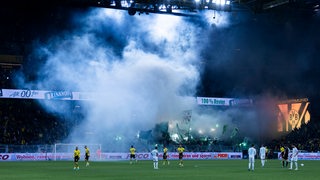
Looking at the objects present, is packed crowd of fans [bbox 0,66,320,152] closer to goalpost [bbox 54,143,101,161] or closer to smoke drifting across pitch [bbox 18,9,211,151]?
smoke drifting across pitch [bbox 18,9,211,151]

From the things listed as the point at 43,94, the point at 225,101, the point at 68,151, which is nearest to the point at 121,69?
the point at 43,94

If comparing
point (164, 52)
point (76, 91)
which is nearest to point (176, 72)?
point (164, 52)

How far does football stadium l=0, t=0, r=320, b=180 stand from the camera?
177ft

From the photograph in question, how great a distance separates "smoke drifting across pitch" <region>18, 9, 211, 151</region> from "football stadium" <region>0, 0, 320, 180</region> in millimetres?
116

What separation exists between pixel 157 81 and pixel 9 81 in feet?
59.4

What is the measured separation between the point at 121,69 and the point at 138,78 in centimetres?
213

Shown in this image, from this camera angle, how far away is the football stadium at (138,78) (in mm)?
54094

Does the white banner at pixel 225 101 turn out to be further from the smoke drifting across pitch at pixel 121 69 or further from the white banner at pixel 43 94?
the white banner at pixel 43 94

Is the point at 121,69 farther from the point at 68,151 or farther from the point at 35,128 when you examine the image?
the point at 35,128

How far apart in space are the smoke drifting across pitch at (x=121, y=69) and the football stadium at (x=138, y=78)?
116 mm

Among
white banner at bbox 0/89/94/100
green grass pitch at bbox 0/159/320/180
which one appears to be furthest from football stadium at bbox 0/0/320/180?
green grass pitch at bbox 0/159/320/180

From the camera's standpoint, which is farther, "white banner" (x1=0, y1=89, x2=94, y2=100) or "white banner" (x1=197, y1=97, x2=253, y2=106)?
"white banner" (x1=197, y1=97, x2=253, y2=106)

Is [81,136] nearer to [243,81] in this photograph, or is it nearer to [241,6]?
[243,81]

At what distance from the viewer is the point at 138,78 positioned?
52.8 meters
